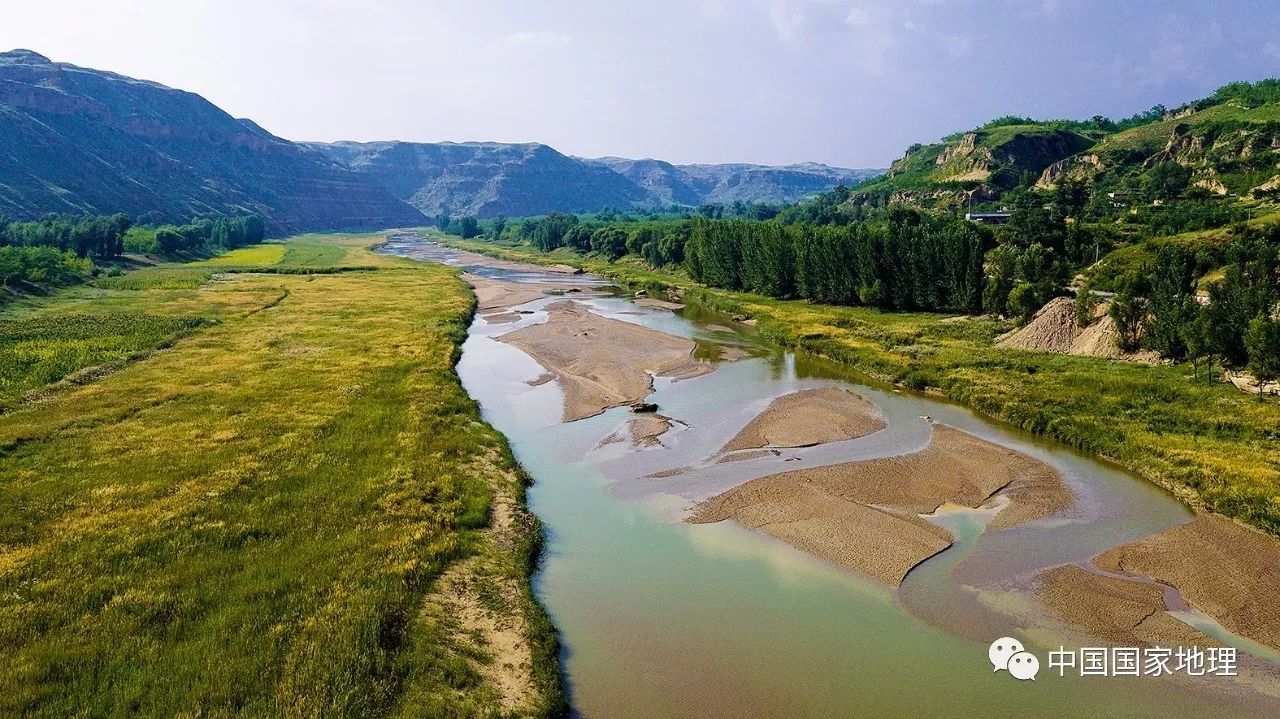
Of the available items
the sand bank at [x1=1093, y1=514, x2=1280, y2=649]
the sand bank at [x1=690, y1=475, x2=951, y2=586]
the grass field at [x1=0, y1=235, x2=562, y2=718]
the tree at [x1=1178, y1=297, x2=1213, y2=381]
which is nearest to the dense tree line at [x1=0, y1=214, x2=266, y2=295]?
the grass field at [x1=0, y1=235, x2=562, y2=718]

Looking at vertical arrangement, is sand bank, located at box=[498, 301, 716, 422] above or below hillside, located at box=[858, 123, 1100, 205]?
below

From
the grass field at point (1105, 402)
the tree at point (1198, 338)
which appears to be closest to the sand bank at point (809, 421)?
the grass field at point (1105, 402)

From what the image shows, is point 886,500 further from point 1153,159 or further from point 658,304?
point 1153,159

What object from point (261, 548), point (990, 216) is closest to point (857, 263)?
point (990, 216)

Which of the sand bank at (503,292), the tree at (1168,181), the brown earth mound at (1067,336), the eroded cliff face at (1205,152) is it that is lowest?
the sand bank at (503,292)

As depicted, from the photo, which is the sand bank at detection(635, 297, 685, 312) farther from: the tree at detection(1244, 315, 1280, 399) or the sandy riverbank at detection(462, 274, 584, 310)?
the tree at detection(1244, 315, 1280, 399)

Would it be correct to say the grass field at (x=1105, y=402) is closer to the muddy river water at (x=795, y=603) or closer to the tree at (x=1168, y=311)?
the muddy river water at (x=795, y=603)
